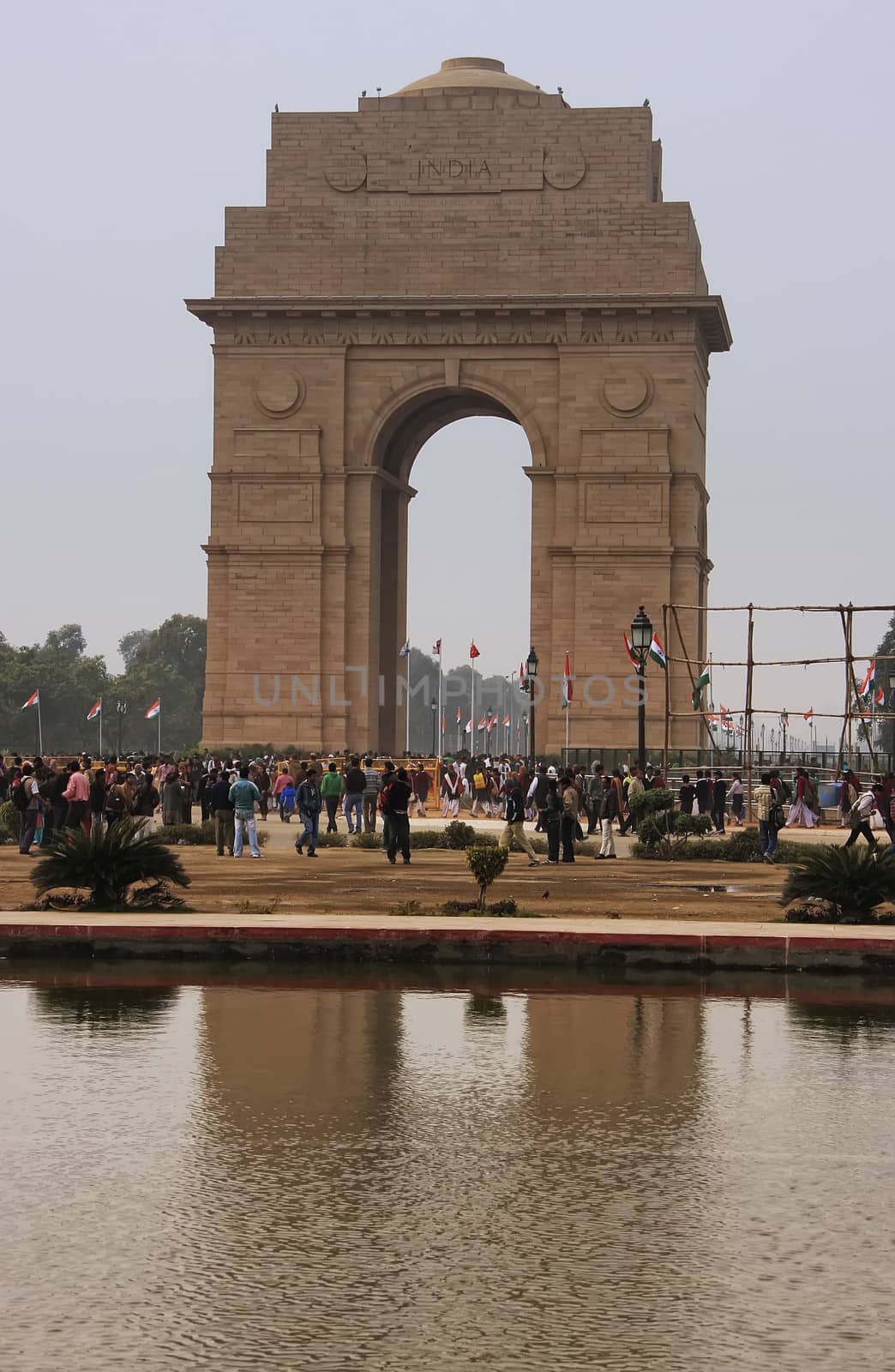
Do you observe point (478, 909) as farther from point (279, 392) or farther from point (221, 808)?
point (279, 392)

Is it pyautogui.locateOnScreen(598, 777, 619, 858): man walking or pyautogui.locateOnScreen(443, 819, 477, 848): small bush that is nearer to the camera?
pyautogui.locateOnScreen(598, 777, 619, 858): man walking

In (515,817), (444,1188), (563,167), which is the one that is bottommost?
(444,1188)

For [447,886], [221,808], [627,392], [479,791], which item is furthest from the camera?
[627,392]

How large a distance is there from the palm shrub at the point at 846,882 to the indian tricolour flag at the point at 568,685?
133 ft

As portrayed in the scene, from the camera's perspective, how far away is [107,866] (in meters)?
19.5

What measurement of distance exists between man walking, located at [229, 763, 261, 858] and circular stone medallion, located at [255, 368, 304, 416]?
34.3 meters

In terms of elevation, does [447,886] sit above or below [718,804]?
below

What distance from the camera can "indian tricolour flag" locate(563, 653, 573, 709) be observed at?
59844 mm

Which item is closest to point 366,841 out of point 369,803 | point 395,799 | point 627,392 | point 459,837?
point 459,837

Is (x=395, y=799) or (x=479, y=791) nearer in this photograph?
(x=395, y=799)

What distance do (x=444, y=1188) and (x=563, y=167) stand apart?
2251 inches

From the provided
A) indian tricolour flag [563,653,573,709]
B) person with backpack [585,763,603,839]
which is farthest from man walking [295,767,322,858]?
indian tricolour flag [563,653,573,709]

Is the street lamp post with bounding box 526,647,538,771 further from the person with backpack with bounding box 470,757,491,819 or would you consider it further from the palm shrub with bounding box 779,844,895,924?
the palm shrub with bounding box 779,844,895,924

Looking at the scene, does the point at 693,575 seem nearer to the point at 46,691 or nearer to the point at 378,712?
the point at 378,712
